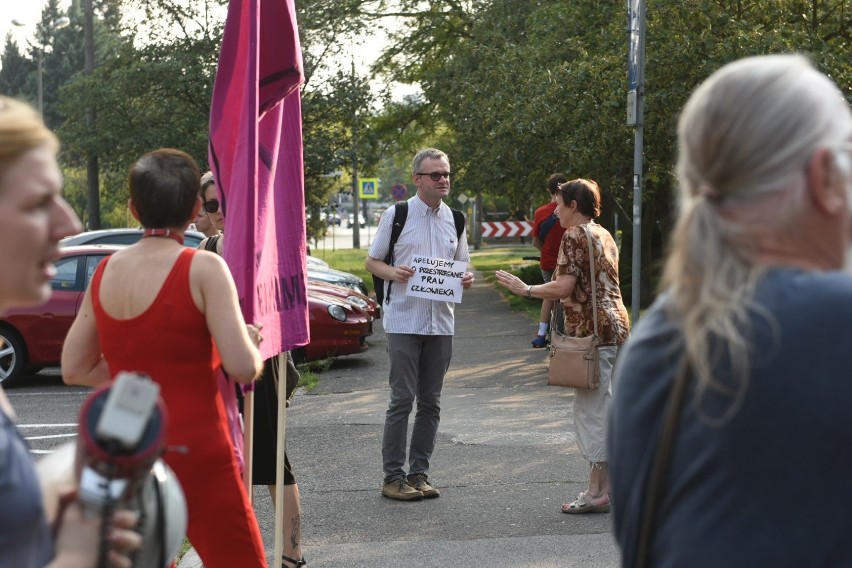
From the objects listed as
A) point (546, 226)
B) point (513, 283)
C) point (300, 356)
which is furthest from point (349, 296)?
point (513, 283)

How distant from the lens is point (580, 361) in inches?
281

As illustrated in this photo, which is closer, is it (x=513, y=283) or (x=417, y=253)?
(x=513, y=283)

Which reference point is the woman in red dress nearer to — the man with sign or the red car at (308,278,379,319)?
the man with sign

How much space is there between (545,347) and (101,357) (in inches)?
463

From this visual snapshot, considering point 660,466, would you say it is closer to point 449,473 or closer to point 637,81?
point 449,473

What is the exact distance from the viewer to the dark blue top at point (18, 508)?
1.76 m

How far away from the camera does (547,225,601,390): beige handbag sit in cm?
713

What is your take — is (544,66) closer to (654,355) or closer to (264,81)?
(264,81)

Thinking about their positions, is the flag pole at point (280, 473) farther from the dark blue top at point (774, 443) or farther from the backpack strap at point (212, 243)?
the dark blue top at point (774, 443)

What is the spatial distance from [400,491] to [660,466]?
572cm

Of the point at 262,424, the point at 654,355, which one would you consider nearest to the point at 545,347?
the point at 262,424

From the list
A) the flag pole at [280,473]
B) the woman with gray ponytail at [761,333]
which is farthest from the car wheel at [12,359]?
the woman with gray ponytail at [761,333]

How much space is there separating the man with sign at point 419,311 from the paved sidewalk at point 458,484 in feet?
0.99

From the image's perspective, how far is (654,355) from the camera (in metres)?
1.87
